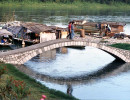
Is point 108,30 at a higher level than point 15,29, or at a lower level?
lower

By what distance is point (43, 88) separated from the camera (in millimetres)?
29000

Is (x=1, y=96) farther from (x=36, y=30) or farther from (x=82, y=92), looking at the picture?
(x=36, y=30)

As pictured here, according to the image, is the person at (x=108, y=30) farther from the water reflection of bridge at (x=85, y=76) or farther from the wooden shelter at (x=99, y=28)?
the water reflection of bridge at (x=85, y=76)

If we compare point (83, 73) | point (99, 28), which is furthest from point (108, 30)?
point (83, 73)

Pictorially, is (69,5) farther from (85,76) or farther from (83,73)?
(85,76)

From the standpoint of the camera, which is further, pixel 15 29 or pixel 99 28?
pixel 99 28

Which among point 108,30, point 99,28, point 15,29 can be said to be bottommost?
point 108,30

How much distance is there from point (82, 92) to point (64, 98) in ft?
16.9

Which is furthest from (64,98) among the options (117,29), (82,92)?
(117,29)

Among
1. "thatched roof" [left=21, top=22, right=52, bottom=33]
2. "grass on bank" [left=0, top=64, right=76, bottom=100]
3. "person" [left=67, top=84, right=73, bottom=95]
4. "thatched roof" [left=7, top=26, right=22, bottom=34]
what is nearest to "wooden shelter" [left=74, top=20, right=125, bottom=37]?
"thatched roof" [left=21, top=22, right=52, bottom=33]

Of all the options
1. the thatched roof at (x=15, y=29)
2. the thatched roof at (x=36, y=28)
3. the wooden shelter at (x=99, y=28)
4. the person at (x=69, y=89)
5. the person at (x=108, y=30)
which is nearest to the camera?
the person at (x=69, y=89)

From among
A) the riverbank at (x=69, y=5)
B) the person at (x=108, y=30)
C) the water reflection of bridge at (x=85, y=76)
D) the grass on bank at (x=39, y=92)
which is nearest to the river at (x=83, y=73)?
the water reflection of bridge at (x=85, y=76)

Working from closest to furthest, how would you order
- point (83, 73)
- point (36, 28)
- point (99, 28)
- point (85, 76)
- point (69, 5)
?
point (85, 76), point (83, 73), point (36, 28), point (99, 28), point (69, 5)

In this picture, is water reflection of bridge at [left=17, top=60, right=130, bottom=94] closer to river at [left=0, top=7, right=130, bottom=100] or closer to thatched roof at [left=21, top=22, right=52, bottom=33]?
river at [left=0, top=7, right=130, bottom=100]
